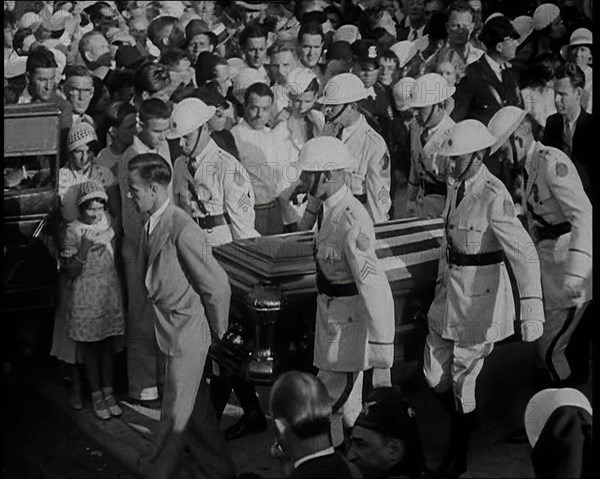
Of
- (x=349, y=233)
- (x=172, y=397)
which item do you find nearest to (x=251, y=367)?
(x=172, y=397)

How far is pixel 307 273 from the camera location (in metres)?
4.71

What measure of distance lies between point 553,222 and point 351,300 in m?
1.07

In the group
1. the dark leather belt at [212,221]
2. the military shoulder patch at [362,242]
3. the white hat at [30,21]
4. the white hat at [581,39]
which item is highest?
the white hat at [581,39]

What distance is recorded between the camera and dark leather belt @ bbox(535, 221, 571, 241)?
4.76 meters

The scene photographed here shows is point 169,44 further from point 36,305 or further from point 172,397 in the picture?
point 172,397

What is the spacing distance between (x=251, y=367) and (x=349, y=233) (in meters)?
0.79

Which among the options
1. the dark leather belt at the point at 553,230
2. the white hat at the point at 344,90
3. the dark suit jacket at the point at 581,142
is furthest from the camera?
the white hat at the point at 344,90

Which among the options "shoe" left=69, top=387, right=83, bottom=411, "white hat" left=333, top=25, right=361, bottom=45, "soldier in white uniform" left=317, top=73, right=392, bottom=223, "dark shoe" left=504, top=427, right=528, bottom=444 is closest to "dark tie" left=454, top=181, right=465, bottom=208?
"dark shoe" left=504, top=427, right=528, bottom=444

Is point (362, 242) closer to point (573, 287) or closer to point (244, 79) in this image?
point (573, 287)

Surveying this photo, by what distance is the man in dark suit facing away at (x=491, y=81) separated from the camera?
686cm

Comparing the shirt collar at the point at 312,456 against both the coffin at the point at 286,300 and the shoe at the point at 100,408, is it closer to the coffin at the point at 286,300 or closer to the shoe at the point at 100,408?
the coffin at the point at 286,300

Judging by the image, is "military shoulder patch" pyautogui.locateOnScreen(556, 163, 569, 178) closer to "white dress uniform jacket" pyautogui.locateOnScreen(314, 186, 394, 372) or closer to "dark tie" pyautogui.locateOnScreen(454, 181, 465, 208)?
"dark tie" pyautogui.locateOnScreen(454, 181, 465, 208)

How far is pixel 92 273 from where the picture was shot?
518 cm

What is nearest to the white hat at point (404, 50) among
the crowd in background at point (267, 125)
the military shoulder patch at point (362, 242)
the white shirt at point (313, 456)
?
the crowd in background at point (267, 125)
